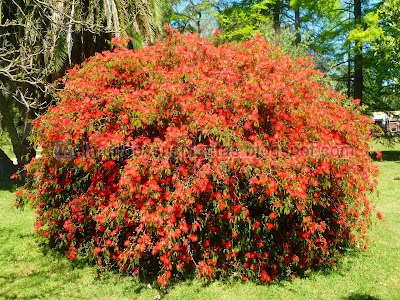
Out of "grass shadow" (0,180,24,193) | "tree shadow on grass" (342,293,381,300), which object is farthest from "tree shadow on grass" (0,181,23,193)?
"tree shadow on grass" (342,293,381,300)

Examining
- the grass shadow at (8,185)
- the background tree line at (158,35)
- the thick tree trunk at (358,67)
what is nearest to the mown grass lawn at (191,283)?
the background tree line at (158,35)

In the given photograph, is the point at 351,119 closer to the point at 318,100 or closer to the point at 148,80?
the point at 318,100

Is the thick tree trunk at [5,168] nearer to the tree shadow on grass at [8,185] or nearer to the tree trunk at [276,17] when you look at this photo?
the tree shadow on grass at [8,185]

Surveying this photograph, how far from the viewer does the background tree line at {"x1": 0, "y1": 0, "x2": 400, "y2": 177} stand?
6293mm

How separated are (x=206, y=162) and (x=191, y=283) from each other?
1684 mm

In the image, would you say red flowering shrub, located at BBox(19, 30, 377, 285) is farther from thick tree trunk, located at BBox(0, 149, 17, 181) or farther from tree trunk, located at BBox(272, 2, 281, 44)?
tree trunk, located at BBox(272, 2, 281, 44)

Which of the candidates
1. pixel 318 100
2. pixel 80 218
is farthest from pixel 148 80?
pixel 318 100

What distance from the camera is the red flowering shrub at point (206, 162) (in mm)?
3945

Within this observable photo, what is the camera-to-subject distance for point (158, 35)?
988cm

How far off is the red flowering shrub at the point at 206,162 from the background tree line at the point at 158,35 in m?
0.80

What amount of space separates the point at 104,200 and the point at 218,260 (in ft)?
5.92

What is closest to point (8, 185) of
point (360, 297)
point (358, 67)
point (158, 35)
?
point (158, 35)

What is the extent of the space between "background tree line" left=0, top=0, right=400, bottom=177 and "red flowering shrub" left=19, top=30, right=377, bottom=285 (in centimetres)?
80

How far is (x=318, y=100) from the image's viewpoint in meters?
5.17
